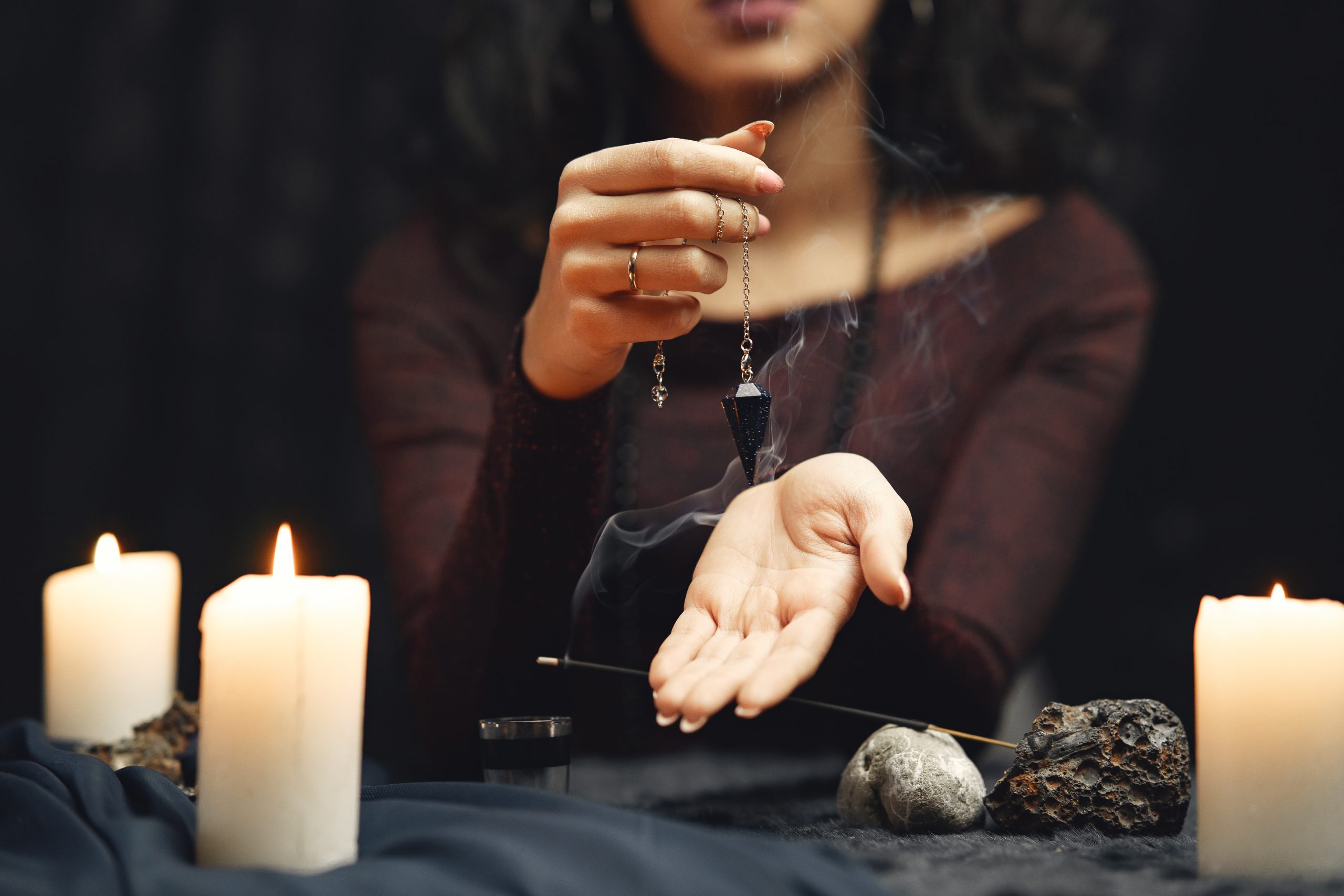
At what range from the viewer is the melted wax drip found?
0.88m

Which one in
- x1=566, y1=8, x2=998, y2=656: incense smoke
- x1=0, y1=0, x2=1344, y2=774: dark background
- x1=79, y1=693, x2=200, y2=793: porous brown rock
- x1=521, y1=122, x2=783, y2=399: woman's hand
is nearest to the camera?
x1=521, y1=122, x2=783, y2=399: woman's hand

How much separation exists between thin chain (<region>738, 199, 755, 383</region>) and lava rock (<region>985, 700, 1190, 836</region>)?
16.4 inches

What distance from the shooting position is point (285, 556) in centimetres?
75

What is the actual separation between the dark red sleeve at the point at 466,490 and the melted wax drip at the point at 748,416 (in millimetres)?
196

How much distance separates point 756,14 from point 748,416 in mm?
462

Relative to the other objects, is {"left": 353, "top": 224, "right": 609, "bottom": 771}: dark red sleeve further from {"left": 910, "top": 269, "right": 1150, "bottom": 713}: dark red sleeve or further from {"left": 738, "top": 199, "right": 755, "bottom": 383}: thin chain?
{"left": 910, "top": 269, "right": 1150, "bottom": 713}: dark red sleeve

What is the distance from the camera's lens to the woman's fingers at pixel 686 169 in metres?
0.82

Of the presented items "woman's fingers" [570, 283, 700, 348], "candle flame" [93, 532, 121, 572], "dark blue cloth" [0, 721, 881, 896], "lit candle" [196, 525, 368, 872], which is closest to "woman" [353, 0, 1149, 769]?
"woman's fingers" [570, 283, 700, 348]

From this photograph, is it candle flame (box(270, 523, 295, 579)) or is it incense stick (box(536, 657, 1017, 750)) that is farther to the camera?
incense stick (box(536, 657, 1017, 750))

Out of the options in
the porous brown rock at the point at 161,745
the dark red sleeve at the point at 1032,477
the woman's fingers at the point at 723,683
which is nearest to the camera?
the woman's fingers at the point at 723,683

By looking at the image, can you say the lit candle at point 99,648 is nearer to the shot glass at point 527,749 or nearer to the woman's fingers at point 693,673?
the shot glass at point 527,749

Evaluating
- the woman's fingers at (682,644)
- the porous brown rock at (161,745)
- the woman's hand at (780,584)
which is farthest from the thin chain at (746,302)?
the porous brown rock at (161,745)

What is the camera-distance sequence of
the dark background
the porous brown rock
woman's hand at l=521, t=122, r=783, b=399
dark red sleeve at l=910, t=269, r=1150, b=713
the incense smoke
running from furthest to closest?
the dark background < dark red sleeve at l=910, t=269, r=1150, b=713 < the porous brown rock < the incense smoke < woman's hand at l=521, t=122, r=783, b=399

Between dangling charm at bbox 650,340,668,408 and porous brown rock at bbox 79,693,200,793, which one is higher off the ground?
dangling charm at bbox 650,340,668,408
